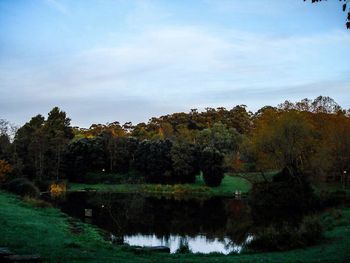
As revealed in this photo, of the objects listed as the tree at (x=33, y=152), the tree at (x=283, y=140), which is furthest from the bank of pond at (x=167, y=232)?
A: the tree at (x=33, y=152)

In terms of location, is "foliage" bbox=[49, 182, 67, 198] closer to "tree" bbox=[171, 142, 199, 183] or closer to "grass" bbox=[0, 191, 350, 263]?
"tree" bbox=[171, 142, 199, 183]

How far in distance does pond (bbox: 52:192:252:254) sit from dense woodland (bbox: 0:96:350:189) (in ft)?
25.5

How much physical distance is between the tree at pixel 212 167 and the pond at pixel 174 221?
926cm

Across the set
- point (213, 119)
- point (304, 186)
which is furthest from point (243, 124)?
point (304, 186)

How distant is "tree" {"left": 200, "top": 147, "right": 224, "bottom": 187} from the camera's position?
5525cm

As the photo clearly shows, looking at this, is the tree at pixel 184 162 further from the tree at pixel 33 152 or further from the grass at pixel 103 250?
the grass at pixel 103 250

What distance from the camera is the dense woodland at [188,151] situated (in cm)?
4122

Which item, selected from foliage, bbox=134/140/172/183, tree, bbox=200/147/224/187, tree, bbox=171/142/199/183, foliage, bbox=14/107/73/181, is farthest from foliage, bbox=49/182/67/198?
tree, bbox=200/147/224/187

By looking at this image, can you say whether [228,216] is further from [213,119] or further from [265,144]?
[213,119]

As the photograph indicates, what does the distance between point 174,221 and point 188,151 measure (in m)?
30.7

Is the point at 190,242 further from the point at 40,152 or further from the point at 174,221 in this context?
the point at 40,152

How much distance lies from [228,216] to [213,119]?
80218mm

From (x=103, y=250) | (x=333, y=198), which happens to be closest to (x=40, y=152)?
(x=333, y=198)

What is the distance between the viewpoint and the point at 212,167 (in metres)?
55.0
